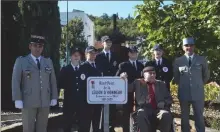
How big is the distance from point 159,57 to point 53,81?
2.19 metres

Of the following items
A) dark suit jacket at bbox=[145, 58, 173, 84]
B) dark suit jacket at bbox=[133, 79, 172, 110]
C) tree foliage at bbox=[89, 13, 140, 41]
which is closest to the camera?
dark suit jacket at bbox=[133, 79, 172, 110]

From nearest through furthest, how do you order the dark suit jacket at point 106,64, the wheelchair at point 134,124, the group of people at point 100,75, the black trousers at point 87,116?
the group of people at point 100,75 < the wheelchair at point 134,124 < the black trousers at point 87,116 < the dark suit jacket at point 106,64

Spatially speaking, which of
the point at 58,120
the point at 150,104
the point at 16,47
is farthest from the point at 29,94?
the point at 16,47

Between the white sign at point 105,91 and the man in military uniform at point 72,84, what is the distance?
6.08 feet

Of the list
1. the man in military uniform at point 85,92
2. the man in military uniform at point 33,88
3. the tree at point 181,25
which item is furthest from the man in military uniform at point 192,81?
the man in military uniform at point 33,88

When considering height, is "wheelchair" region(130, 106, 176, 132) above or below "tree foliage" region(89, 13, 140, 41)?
below

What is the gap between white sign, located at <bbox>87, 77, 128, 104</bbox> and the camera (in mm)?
5492

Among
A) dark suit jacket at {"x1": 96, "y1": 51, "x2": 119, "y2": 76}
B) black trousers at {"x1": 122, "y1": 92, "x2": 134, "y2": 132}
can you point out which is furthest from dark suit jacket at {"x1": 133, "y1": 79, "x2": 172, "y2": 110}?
dark suit jacket at {"x1": 96, "y1": 51, "x2": 119, "y2": 76}

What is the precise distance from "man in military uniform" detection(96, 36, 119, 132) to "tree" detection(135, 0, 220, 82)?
2.46 meters

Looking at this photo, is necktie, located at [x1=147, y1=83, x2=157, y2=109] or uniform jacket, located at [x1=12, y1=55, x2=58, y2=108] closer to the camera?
uniform jacket, located at [x1=12, y1=55, x2=58, y2=108]

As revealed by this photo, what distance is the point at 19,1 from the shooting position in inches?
515

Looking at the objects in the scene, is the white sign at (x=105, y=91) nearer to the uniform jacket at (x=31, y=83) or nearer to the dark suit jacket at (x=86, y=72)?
the uniform jacket at (x=31, y=83)

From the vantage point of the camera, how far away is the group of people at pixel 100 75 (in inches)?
247

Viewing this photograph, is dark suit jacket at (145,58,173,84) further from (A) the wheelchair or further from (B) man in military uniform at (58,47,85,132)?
(B) man in military uniform at (58,47,85,132)
